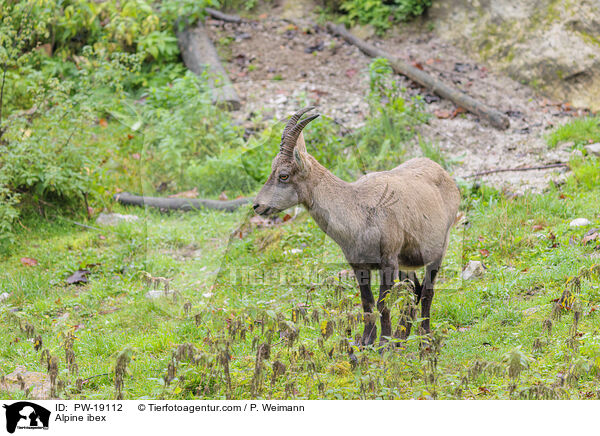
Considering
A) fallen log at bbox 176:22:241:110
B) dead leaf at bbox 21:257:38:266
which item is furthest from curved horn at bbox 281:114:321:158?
fallen log at bbox 176:22:241:110

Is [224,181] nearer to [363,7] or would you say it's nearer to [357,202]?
[357,202]

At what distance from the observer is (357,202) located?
245 inches

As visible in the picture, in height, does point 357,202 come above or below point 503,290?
above

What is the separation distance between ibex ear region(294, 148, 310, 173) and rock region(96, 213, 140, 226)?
519 centimetres

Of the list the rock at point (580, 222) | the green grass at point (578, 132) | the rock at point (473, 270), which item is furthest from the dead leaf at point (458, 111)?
the rock at point (473, 270)

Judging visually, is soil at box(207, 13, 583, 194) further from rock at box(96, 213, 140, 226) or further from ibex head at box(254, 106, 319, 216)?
ibex head at box(254, 106, 319, 216)

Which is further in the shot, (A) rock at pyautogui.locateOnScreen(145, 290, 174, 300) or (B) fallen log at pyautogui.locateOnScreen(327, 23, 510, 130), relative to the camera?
(B) fallen log at pyautogui.locateOnScreen(327, 23, 510, 130)

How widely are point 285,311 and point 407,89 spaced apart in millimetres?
7418

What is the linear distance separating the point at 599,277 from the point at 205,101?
7.17m

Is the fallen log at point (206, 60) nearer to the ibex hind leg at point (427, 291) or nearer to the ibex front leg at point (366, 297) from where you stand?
the ibex hind leg at point (427, 291)
